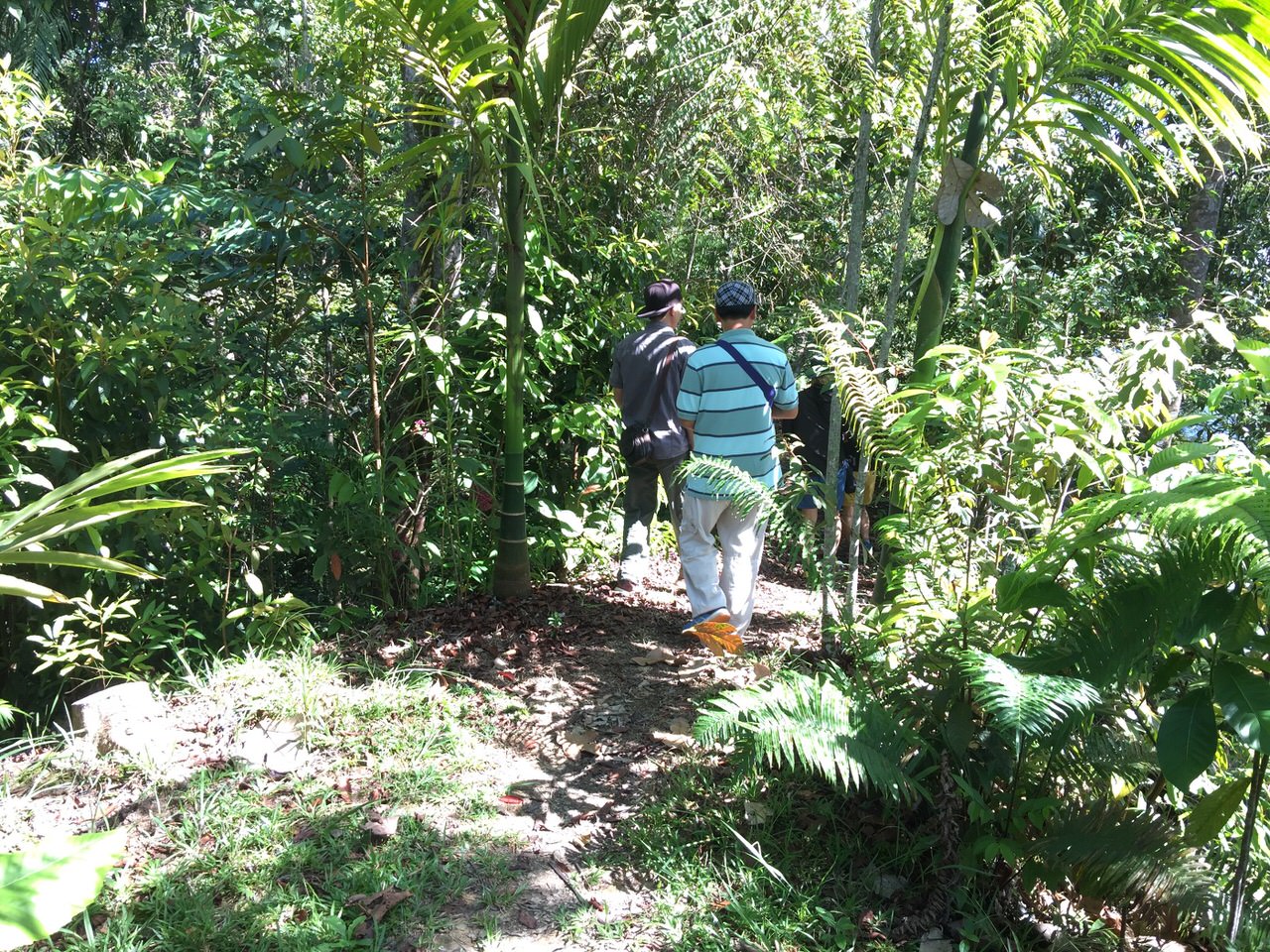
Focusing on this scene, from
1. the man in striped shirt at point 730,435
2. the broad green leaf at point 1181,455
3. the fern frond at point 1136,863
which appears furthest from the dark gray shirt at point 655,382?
the fern frond at point 1136,863

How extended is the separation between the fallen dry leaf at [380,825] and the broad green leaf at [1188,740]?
2.17 m

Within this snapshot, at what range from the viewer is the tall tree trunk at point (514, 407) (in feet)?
14.3

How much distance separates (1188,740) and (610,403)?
12.8 feet

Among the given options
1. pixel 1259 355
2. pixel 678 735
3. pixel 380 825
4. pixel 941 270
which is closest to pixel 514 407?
pixel 678 735

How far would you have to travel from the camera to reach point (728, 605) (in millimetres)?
4461

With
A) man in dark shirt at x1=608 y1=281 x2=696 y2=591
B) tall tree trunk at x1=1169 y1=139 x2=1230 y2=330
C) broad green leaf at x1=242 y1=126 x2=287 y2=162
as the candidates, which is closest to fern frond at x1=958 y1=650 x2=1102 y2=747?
man in dark shirt at x1=608 y1=281 x2=696 y2=591

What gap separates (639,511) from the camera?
18.0ft

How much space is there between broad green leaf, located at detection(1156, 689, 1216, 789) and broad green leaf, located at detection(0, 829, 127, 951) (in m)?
2.03

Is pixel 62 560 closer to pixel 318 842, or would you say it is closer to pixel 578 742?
pixel 318 842

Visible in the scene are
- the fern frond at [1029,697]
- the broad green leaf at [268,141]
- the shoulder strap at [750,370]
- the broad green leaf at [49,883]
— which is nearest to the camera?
the broad green leaf at [49,883]

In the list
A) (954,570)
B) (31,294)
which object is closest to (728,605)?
(954,570)

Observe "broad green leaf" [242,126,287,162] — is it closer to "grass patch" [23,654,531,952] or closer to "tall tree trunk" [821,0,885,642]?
"grass patch" [23,654,531,952]

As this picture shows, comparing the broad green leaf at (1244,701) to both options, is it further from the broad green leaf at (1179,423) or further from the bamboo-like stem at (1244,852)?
the broad green leaf at (1179,423)

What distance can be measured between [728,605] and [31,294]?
10.3 ft
